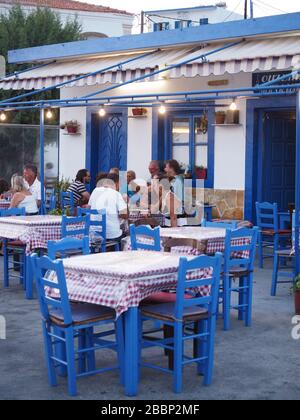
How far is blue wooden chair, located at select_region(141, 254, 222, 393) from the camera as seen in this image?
5805 millimetres

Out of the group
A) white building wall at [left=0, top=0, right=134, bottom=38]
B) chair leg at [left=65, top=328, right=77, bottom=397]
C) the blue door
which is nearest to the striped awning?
the blue door

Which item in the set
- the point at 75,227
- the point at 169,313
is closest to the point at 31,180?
the point at 75,227

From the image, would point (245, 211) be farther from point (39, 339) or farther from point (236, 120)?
point (39, 339)

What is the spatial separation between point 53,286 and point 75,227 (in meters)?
4.22

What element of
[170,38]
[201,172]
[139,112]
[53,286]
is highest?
[170,38]

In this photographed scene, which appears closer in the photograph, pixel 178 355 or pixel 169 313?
pixel 178 355

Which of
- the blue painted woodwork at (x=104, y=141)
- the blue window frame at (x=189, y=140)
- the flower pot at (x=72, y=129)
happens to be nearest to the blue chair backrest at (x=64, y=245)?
the blue window frame at (x=189, y=140)

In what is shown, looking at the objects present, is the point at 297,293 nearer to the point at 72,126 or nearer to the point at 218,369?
the point at 218,369

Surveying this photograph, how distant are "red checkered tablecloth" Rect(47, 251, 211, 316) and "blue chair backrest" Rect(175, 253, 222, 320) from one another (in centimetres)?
11

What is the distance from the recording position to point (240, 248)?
8.07m

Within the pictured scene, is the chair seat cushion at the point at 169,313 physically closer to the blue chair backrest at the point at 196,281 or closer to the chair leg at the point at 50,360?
the blue chair backrest at the point at 196,281

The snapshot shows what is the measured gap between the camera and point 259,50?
40.5 feet

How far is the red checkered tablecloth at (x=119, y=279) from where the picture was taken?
5.70 m

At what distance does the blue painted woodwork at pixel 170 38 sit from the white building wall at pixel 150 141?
A: 0.93 meters
